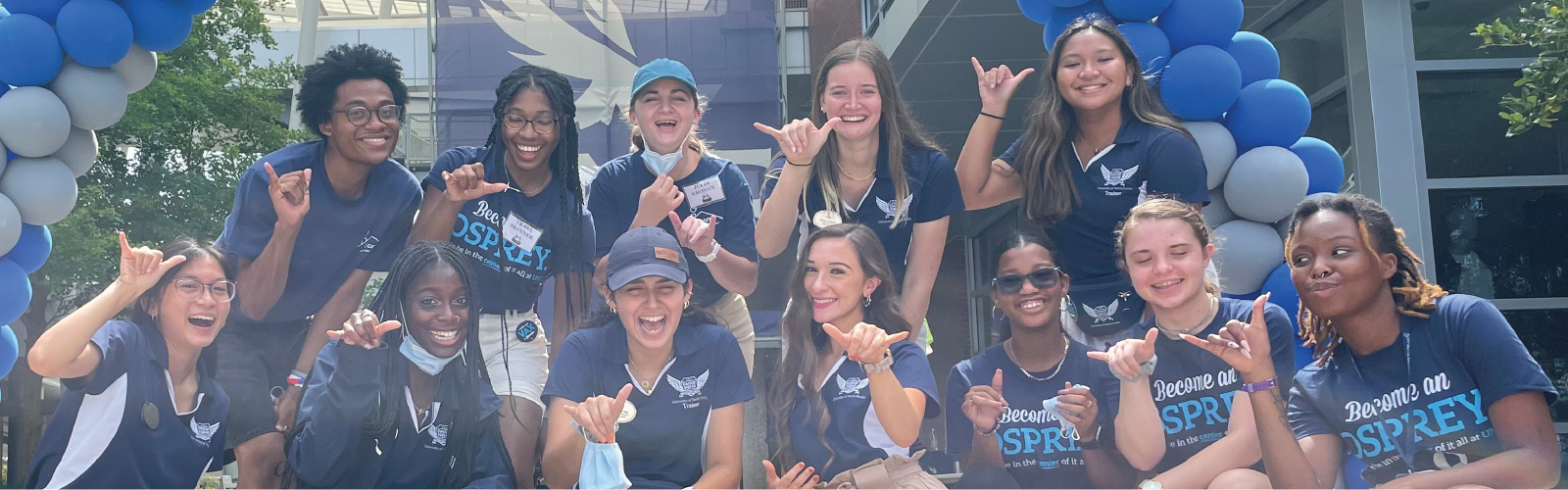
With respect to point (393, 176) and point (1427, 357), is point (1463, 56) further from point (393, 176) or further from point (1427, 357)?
point (393, 176)

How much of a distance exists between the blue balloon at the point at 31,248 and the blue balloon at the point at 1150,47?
3363 millimetres

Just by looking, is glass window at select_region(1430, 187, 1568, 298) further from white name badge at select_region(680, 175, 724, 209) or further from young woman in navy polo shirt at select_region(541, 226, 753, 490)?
young woman in navy polo shirt at select_region(541, 226, 753, 490)

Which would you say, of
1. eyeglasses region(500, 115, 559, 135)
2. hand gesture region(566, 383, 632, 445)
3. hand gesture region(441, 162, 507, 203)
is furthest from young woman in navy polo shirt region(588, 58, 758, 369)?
hand gesture region(566, 383, 632, 445)

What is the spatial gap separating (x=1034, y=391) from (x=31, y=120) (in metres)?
3.03

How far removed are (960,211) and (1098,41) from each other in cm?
66

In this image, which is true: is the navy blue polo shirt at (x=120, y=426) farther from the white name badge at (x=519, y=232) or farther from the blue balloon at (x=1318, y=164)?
the blue balloon at (x=1318, y=164)

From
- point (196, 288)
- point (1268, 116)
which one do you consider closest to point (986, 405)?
point (1268, 116)

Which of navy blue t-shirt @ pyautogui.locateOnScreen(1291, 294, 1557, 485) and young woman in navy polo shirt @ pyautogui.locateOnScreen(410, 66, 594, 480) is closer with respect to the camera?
navy blue t-shirt @ pyautogui.locateOnScreen(1291, 294, 1557, 485)

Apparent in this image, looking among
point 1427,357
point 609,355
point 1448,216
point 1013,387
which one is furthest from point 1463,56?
point 609,355

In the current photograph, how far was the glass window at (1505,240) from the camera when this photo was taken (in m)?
5.09

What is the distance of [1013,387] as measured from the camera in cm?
361

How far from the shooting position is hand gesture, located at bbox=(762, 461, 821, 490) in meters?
3.48

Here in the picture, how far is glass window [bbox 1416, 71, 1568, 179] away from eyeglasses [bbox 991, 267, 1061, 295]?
245cm

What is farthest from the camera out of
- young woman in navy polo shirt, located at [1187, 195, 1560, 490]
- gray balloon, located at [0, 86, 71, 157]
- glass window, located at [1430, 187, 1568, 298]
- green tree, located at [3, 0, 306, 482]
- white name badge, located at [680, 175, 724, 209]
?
glass window, located at [1430, 187, 1568, 298]
